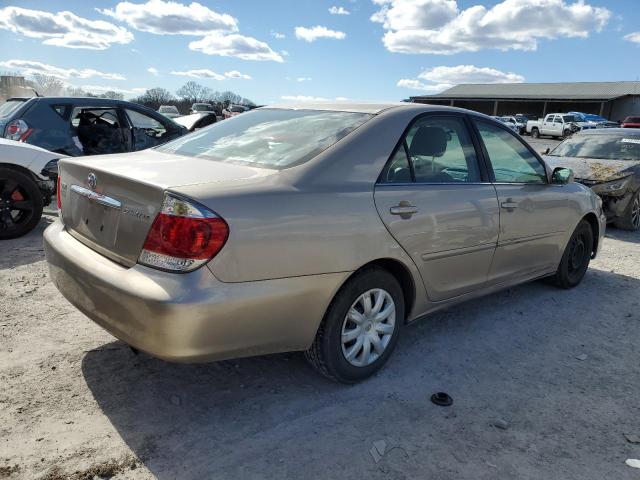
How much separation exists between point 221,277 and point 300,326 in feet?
1.83

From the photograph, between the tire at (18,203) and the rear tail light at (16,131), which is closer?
the tire at (18,203)

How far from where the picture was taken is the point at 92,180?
2.83 m

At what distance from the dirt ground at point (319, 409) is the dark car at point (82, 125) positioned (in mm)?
4219

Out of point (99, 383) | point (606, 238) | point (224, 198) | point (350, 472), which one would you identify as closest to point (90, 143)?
point (99, 383)

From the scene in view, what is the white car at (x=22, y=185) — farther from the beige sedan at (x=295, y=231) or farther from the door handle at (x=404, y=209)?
the door handle at (x=404, y=209)

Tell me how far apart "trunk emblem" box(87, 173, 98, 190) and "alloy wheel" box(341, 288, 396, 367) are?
153cm

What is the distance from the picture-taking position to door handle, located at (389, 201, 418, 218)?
302 cm

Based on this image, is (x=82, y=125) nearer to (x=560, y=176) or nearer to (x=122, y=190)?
(x=122, y=190)

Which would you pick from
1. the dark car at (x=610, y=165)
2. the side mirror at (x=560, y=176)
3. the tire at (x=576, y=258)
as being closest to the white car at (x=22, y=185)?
the side mirror at (x=560, y=176)

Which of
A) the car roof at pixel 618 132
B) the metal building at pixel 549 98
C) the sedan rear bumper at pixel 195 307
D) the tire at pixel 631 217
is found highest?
the metal building at pixel 549 98

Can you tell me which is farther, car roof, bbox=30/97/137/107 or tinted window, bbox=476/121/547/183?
car roof, bbox=30/97/137/107

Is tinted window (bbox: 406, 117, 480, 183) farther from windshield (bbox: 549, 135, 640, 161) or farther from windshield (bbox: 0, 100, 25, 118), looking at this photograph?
windshield (bbox: 0, 100, 25, 118)

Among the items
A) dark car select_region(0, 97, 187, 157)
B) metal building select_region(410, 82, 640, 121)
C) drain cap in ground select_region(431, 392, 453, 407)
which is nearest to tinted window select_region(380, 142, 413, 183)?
drain cap in ground select_region(431, 392, 453, 407)

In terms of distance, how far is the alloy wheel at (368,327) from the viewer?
3.03m
